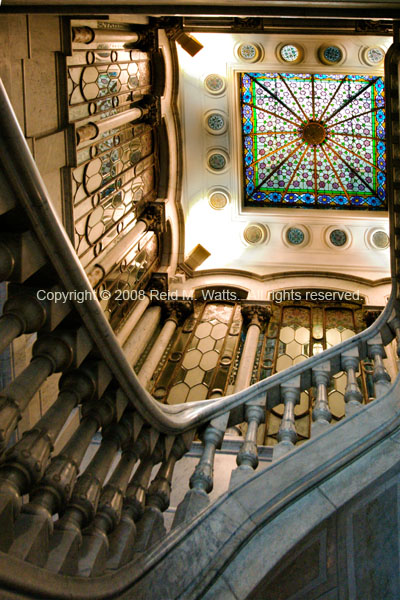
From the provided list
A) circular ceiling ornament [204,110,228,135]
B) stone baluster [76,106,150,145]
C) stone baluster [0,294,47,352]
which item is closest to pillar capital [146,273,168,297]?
stone baluster [76,106,150,145]

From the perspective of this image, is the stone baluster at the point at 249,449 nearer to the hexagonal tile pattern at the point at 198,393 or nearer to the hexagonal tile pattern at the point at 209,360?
the hexagonal tile pattern at the point at 198,393

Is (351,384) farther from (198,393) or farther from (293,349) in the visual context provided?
(293,349)

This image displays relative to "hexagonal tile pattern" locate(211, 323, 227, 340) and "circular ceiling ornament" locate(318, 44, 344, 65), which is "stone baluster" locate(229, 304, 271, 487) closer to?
"hexagonal tile pattern" locate(211, 323, 227, 340)

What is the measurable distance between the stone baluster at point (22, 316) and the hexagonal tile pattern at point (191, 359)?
750 centimetres

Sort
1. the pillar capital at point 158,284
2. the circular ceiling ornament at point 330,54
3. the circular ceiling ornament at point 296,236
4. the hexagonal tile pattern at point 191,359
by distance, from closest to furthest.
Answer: the hexagonal tile pattern at point 191,359 → the pillar capital at point 158,284 → the circular ceiling ornament at point 330,54 → the circular ceiling ornament at point 296,236

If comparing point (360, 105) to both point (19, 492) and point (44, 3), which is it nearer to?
point (44, 3)

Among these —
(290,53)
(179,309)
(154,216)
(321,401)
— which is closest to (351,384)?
(321,401)

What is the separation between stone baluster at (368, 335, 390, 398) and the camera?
4215 millimetres

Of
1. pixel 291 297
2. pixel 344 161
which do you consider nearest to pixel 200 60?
pixel 344 161

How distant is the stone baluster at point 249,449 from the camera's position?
339 cm

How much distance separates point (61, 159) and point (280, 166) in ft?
24.5

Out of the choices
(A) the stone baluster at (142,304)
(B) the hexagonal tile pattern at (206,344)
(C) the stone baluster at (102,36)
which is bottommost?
(B) the hexagonal tile pattern at (206,344)

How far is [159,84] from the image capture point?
1102cm

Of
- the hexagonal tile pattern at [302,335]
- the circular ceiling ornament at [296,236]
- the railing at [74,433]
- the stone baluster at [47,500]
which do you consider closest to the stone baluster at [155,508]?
the railing at [74,433]
